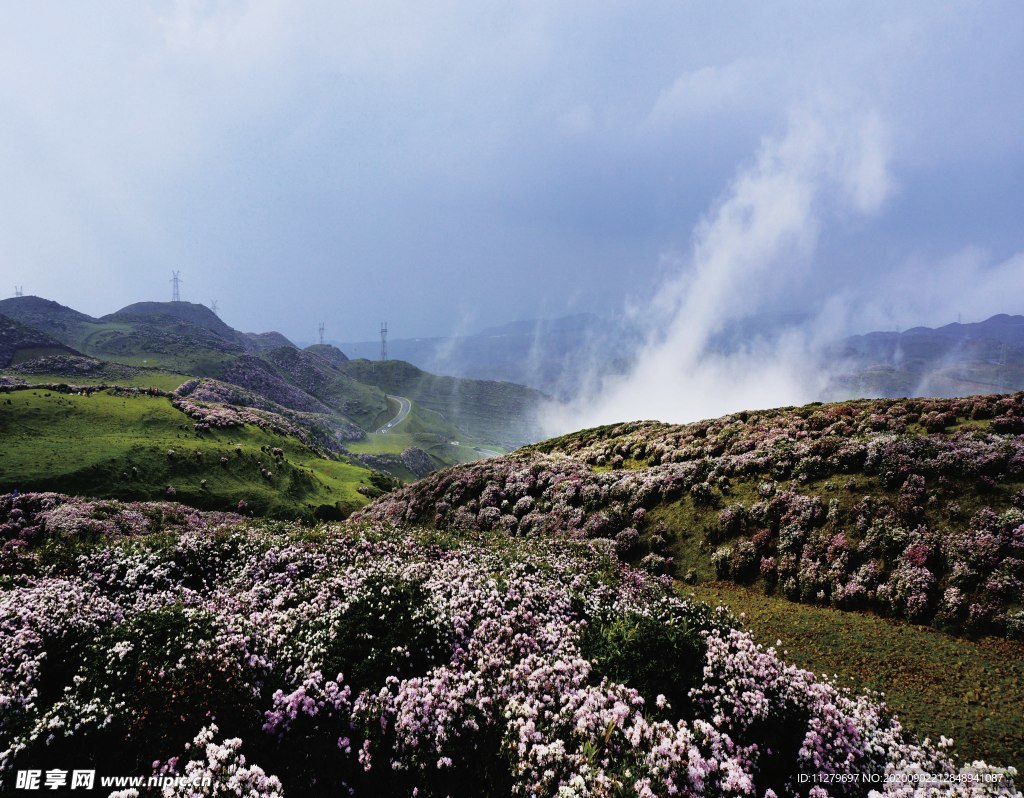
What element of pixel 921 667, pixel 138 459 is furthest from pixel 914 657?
pixel 138 459

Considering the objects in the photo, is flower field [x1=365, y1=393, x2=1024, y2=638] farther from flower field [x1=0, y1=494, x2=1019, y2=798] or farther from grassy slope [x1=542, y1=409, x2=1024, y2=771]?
flower field [x1=0, y1=494, x2=1019, y2=798]

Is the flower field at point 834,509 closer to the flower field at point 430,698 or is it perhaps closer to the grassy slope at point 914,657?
the grassy slope at point 914,657

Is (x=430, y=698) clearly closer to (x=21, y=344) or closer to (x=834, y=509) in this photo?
(x=834, y=509)

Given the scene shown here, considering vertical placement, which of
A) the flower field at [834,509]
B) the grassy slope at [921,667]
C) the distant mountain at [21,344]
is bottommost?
the grassy slope at [921,667]

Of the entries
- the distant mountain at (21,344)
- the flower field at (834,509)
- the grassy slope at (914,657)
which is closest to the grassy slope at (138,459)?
the flower field at (834,509)

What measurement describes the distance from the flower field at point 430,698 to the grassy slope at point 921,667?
61.4 inches

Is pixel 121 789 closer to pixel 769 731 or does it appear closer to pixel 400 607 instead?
pixel 400 607

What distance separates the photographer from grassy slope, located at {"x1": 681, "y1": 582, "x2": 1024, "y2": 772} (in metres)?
11.3

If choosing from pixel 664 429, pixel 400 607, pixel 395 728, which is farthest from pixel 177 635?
pixel 664 429

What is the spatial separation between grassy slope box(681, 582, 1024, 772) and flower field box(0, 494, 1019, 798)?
1559 mm

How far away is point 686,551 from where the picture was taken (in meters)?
24.6

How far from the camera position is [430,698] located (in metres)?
10.3

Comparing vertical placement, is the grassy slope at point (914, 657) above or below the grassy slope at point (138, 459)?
below

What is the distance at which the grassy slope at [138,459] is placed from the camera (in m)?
47.7
